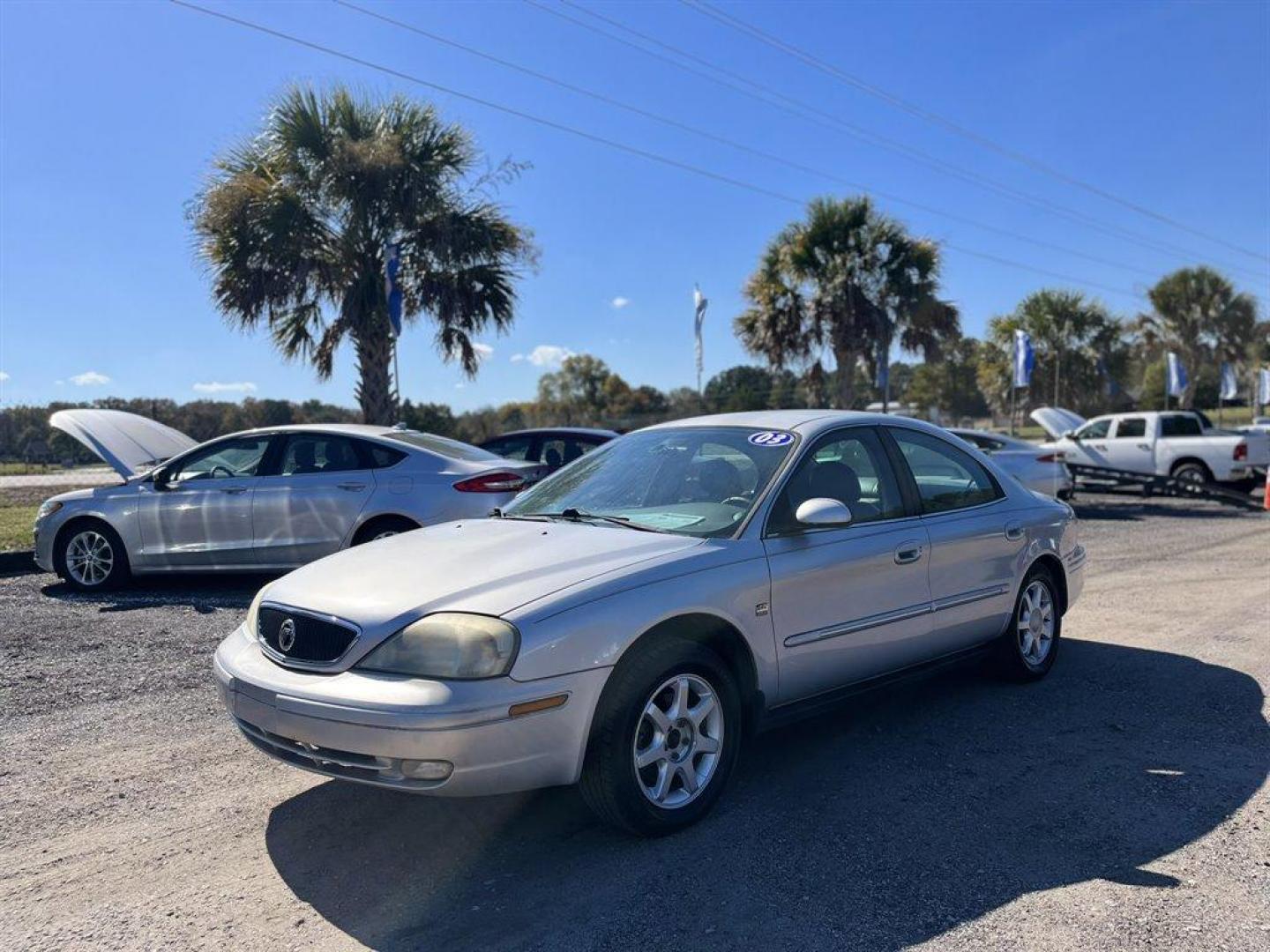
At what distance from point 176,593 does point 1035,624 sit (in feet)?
22.9

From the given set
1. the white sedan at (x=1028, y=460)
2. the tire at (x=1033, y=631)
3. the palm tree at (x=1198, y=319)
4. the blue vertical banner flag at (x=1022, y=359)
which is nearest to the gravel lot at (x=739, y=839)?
the tire at (x=1033, y=631)

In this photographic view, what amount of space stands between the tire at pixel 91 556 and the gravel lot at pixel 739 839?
302 cm

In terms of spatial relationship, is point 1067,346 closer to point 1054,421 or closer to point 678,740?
point 1054,421

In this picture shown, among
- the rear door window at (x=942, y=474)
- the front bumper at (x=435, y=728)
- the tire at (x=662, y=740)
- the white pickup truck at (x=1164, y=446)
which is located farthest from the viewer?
the white pickup truck at (x=1164, y=446)

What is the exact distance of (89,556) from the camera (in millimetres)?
8695

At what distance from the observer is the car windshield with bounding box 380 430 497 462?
28.5ft

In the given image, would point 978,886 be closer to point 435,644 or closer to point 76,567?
point 435,644

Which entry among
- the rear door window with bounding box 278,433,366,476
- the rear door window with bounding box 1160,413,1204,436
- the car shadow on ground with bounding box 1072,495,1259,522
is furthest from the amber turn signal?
the rear door window with bounding box 1160,413,1204,436

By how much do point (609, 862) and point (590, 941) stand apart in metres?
0.52

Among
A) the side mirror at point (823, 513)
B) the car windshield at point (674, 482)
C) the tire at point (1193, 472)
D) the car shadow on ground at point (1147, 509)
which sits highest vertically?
the car windshield at point (674, 482)

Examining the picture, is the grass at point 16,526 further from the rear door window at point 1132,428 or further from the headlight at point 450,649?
the rear door window at point 1132,428

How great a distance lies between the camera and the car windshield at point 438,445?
28.5 feet

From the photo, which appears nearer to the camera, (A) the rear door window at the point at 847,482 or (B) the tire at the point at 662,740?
(B) the tire at the point at 662,740

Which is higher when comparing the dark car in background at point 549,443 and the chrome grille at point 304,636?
the dark car in background at point 549,443
